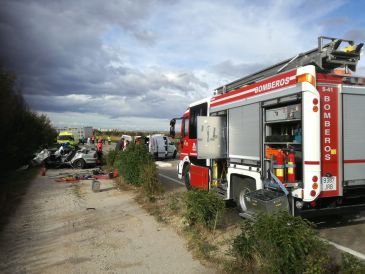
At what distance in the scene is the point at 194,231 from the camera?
674 cm

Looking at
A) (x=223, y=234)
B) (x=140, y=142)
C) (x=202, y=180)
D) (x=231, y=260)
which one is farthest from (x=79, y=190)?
(x=231, y=260)

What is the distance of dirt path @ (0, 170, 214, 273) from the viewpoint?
5.32m

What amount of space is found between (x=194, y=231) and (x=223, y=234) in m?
0.56

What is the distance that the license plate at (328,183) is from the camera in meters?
6.08

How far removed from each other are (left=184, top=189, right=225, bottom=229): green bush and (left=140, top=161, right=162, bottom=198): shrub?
4002mm

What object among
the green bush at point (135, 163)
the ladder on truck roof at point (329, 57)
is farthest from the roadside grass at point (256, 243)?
the green bush at point (135, 163)

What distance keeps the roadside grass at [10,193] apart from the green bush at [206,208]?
4.32 m

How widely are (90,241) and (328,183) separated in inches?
174

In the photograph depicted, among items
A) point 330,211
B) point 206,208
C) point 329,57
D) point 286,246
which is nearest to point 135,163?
point 206,208

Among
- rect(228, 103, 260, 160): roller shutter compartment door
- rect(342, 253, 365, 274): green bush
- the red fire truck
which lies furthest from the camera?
rect(228, 103, 260, 160): roller shutter compartment door

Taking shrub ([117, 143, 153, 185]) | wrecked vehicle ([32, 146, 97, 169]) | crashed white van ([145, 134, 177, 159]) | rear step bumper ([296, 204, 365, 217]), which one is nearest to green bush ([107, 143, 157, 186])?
shrub ([117, 143, 153, 185])

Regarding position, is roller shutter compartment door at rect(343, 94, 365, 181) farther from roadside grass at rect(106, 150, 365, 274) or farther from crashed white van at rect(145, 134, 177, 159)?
crashed white van at rect(145, 134, 177, 159)

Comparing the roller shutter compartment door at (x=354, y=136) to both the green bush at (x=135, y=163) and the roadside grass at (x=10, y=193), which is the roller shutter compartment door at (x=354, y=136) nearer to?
the green bush at (x=135, y=163)

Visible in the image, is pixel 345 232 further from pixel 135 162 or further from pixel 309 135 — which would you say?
pixel 135 162
